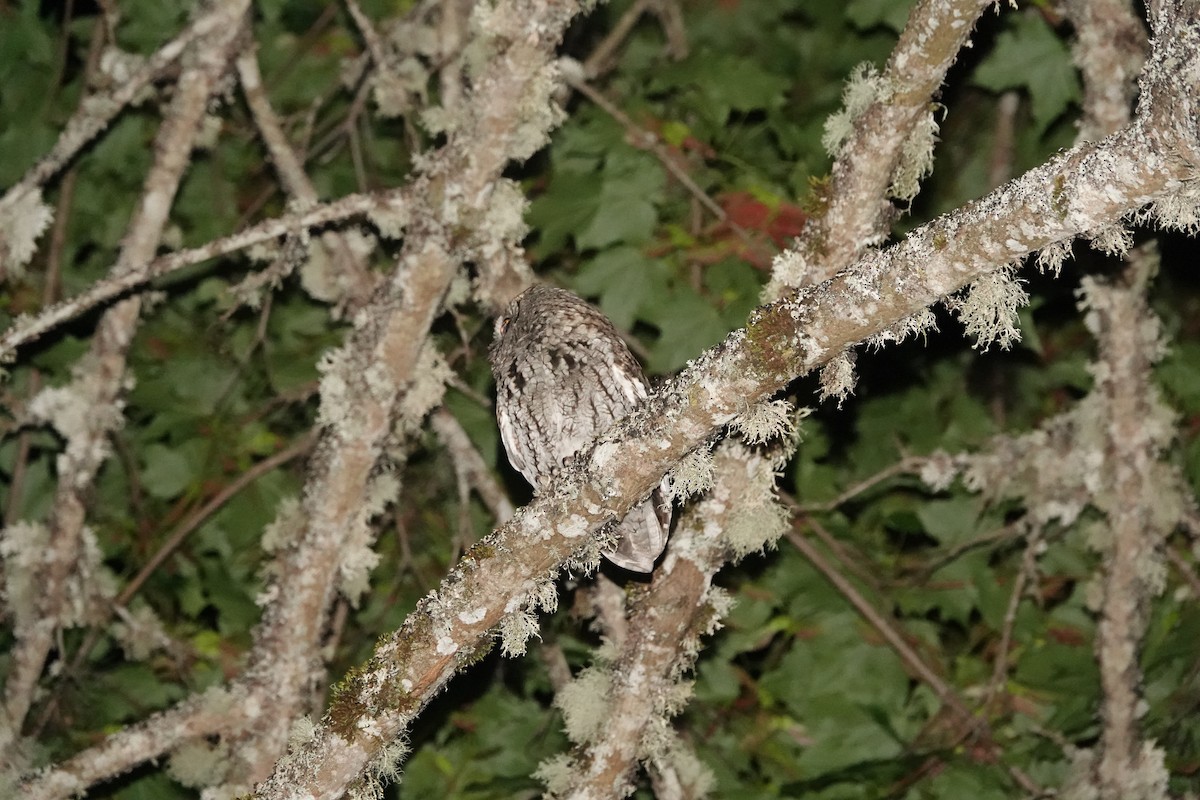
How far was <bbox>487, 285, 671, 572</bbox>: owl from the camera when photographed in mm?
3615

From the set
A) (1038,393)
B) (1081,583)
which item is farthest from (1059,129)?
(1081,583)

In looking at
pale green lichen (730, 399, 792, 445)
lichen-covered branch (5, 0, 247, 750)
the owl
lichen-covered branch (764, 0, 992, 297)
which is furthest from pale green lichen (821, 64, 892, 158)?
lichen-covered branch (5, 0, 247, 750)

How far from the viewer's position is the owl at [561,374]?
3615 millimetres

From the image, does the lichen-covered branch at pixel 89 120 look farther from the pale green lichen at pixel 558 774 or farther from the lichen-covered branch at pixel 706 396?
the pale green lichen at pixel 558 774

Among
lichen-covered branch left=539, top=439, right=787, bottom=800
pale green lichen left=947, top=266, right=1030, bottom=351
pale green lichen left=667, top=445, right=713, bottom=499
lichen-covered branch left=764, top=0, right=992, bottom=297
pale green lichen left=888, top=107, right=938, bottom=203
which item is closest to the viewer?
pale green lichen left=947, top=266, right=1030, bottom=351

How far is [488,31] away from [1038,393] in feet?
9.17

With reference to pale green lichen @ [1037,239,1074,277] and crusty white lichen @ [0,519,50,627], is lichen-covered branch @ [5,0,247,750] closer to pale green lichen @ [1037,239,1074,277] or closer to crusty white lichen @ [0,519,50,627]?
crusty white lichen @ [0,519,50,627]

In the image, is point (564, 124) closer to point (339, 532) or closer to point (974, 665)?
point (339, 532)

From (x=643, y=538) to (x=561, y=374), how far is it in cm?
61

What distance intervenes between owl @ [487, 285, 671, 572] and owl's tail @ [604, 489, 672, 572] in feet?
1.14

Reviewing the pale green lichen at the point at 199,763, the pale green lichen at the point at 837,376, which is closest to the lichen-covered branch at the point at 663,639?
the pale green lichen at the point at 837,376

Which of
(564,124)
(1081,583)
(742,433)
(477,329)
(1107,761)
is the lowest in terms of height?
(1107,761)

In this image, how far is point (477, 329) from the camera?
4.06m

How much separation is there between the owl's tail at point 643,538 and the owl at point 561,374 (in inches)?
13.7
